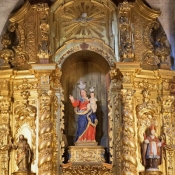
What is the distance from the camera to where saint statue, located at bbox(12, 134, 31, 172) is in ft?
38.4

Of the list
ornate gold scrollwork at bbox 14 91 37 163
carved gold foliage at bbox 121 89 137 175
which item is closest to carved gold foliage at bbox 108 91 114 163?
carved gold foliage at bbox 121 89 137 175

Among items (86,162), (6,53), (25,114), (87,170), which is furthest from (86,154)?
(6,53)

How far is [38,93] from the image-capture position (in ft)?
39.5

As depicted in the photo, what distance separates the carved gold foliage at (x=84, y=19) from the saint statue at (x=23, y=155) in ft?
10.1

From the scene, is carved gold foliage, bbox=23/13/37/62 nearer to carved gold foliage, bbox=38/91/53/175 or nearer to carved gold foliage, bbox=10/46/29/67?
carved gold foliage, bbox=10/46/29/67

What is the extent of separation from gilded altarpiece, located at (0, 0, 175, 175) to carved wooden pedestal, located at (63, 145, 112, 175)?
0.08 ft

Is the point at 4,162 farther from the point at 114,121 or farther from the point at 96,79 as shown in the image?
the point at 96,79

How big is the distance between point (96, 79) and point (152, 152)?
108 inches

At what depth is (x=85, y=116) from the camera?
12414 mm

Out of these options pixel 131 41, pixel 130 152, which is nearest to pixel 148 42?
pixel 131 41

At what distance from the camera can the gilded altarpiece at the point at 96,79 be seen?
39.0 ft

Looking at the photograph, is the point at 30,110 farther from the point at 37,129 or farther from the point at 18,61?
the point at 18,61

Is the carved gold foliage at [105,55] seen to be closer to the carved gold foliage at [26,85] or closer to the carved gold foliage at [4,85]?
the carved gold foliage at [26,85]

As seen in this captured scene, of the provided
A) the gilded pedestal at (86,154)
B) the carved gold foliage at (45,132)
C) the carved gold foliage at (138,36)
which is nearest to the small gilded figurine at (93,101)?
the gilded pedestal at (86,154)
